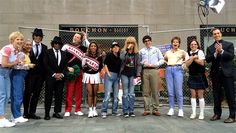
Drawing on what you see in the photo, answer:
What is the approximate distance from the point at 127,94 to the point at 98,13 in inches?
285

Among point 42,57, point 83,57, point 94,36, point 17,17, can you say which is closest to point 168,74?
point 83,57

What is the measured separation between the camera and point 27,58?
8.68 m

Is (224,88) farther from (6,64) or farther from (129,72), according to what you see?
(6,64)

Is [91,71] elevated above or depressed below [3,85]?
above

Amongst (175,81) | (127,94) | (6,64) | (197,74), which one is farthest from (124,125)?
(6,64)

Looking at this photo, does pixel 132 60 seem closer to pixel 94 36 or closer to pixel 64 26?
pixel 94 36

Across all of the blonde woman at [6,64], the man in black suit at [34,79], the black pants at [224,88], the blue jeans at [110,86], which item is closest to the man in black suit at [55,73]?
the man in black suit at [34,79]

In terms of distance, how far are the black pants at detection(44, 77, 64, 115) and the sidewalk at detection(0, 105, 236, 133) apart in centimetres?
30

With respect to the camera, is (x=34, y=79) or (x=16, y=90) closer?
(x=16, y=90)

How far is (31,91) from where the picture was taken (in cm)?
894

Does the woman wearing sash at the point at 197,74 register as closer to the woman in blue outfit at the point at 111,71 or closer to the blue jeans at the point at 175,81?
the blue jeans at the point at 175,81

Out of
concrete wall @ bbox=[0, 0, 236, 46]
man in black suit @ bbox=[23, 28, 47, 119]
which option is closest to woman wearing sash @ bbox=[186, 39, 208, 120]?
man in black suit @ bbox=[23, 28, 47, 119]

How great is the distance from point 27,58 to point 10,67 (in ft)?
2.39

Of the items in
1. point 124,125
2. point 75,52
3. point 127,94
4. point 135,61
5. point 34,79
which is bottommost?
point 124,125
